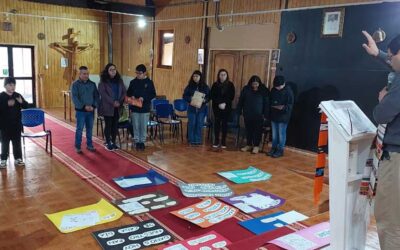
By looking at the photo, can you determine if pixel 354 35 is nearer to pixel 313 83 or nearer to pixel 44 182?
pixel 313 83

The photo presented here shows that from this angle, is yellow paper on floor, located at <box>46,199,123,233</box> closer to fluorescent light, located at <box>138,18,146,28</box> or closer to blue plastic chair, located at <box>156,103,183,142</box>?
blue plastic chair, located at <box>156,103,183,142</box>

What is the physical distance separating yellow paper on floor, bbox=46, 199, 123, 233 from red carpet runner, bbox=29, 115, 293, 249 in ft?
0.92

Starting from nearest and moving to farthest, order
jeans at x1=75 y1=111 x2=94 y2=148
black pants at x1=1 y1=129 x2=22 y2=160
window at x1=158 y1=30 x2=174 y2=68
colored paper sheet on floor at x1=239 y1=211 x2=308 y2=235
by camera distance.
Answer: colored paper sheet on floor at x1=239 y1=211 x2=308 y2=235 → black pants at x1=1 y1=129 x2=22 y2=160 → jeans at x1=75 y1=111 x2=94 y2=148 → window at x1=158 y1=30 x2=174 y2=68

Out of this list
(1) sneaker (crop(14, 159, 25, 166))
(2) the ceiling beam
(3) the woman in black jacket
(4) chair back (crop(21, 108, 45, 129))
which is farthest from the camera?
(2) the ceiling beam

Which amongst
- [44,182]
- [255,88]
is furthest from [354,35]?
[44,182]

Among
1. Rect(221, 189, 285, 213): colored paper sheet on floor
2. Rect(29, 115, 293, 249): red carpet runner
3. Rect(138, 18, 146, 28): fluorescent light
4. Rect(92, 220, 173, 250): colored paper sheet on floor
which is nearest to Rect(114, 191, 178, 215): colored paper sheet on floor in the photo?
Rect(29, 115, 293, 249): red carpet runner

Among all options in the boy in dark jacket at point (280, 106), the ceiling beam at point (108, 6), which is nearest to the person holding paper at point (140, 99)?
the boy in dark jacket at point (280, 106)

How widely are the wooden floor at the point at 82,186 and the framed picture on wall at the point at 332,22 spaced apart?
2130 millimetres

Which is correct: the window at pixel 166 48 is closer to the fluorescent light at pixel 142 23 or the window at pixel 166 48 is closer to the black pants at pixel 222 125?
the fluorescent light at pixel 142 23

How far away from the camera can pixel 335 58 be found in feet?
19.1

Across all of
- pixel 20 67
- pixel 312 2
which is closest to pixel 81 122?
pixel 312 2

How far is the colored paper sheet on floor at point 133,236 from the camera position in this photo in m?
2.96

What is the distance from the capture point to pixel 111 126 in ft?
19.9

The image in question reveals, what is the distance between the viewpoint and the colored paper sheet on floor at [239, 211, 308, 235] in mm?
3386
